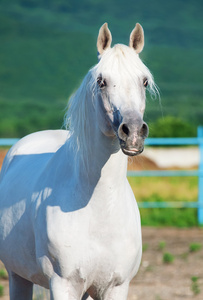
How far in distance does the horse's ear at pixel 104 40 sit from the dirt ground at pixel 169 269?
108 inches

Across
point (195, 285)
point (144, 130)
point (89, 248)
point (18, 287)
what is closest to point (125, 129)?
point (144, 130)

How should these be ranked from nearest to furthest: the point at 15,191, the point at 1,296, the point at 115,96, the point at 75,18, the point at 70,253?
the point at 115,96 → the point at 70,253 → the point at 15,191 → the point at 1,296 → the point at 75,18

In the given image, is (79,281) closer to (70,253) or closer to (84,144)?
(70,253)

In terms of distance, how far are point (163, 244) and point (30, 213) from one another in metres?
4.17

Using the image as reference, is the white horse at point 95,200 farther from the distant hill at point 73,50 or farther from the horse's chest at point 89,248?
the distant hill at point 73,50

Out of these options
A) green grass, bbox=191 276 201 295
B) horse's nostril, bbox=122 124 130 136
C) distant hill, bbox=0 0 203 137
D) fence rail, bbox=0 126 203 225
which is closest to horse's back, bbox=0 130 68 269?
horse's nostril, bbox=122 124 130 136

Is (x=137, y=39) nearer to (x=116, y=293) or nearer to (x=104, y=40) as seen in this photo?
(x=104, y=40)

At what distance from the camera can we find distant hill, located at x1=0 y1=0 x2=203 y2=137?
3831 centimetres

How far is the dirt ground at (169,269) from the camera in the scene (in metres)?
5.20

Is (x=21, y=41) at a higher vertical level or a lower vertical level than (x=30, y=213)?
higher

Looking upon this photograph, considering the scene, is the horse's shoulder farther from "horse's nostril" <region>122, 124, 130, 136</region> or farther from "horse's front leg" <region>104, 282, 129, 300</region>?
"horse's nostril" <region>122, 124, 130, 136</region>

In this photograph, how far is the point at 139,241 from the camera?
3.09m

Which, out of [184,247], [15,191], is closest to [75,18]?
[184,247]

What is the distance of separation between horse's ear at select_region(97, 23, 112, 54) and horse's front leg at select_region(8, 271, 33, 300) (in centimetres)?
172
